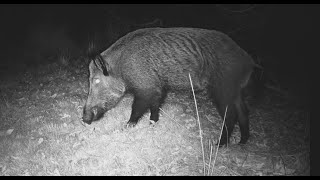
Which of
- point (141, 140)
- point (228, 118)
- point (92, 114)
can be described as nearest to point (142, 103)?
point (141, 140)

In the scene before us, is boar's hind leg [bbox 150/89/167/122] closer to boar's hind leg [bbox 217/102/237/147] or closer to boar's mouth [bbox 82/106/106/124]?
boar's mouth [bbox 82/106/106/124]

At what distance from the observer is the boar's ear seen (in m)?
4.83

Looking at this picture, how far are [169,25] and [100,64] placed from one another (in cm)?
395

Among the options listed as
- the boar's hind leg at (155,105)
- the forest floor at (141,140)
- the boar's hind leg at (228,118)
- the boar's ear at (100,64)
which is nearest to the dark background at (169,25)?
the forest floor at (141,140)

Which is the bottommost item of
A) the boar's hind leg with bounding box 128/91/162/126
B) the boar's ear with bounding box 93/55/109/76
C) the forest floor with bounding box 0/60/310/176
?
the forest floor with bounding box 0/60/310/176

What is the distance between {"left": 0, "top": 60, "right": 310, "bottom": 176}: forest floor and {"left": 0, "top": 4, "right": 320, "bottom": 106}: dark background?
1.06m

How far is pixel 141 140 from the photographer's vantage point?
15.6 feet

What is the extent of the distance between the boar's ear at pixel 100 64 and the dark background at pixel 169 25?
9.58 ft

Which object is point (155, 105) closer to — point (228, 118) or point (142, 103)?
point (142, 103)

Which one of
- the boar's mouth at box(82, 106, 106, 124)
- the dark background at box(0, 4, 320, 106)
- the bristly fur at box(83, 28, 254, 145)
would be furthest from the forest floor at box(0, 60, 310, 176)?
the dark background at box(0, 4, 320, 106)

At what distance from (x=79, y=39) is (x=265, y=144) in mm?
6131

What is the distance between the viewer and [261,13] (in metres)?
7.27

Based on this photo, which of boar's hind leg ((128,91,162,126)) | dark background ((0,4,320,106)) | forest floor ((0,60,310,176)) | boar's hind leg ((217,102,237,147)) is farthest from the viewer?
dark background ((0,4,320,106))
